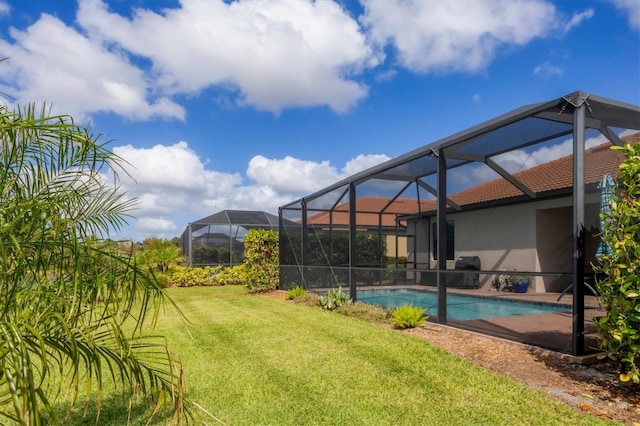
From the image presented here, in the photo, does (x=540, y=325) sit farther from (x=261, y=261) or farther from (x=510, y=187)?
(x=261, y=261)

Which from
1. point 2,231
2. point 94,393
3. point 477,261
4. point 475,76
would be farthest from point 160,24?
point 477,261

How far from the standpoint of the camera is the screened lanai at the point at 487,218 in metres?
5.08

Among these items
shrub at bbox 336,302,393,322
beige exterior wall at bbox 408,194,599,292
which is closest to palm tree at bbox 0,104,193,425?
shrub at bbox 336,302,393,322

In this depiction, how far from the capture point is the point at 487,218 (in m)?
11.4

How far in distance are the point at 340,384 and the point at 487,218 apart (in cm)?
869

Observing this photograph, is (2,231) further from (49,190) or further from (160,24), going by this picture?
(160,24)

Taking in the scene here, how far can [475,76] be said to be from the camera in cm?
1161

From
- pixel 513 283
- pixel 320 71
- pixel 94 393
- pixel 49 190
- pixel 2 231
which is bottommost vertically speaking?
pixel 94 393

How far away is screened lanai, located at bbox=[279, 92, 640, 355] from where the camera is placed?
16.7 feet

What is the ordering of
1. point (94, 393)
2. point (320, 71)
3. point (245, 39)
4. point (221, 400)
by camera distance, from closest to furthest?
point (221, 400) → point (94, 393) → point (245, 39) → point (320, 71)

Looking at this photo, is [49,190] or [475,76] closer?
[49,190]

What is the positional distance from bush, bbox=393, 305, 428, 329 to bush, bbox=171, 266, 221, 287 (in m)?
12.3

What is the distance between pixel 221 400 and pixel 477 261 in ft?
28.6

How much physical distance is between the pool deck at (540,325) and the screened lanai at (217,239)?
1392 cm
